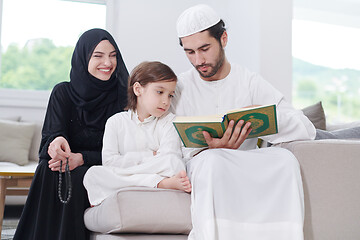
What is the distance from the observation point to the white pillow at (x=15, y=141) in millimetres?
3945

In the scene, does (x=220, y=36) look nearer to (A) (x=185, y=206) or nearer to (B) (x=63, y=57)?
(A) (x=185, y=206)

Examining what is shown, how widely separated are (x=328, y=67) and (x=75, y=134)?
206 inches

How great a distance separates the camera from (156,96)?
1.91m

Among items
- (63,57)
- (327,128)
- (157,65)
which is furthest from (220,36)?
(63,57)

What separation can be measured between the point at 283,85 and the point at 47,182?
285cm

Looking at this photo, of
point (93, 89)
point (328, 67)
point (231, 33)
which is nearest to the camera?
point (93, 89)

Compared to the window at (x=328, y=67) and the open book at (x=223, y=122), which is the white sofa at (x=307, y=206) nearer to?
the open book at (x=223, y=122)

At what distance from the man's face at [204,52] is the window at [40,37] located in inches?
119

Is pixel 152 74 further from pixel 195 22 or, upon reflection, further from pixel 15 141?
pixel 15 141

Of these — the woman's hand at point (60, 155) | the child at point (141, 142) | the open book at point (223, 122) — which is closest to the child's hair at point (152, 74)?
the child at point (141, 142)

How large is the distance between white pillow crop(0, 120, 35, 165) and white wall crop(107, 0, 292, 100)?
4.25 feet

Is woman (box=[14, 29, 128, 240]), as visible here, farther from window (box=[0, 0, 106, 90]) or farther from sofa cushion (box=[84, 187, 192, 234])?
window (box=[0, 0, 106, 90])

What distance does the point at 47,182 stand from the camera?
1880mm

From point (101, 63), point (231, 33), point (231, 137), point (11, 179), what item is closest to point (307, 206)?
point (231, 137)
